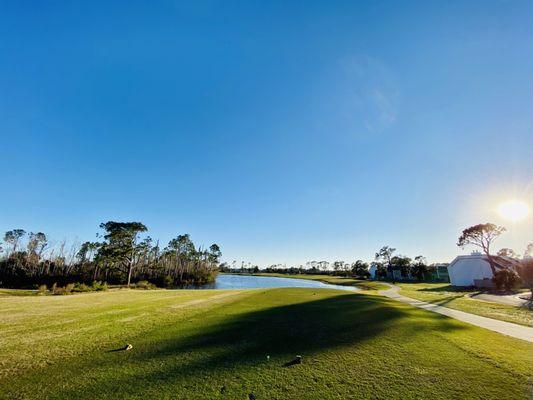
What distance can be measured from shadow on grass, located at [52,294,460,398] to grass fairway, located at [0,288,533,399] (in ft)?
0.10

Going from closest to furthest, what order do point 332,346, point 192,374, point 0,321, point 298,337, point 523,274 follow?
point 192,374
point 332,346
point 298,337
point 0,321
point 523,274

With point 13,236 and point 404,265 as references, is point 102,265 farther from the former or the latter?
point 404,265

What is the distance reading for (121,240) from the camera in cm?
5241

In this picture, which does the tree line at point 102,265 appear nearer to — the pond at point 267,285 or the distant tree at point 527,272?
the pond at point 267,285

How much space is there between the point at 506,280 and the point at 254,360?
4063 cm

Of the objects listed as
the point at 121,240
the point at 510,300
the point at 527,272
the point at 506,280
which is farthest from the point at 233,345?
the point at 121,240

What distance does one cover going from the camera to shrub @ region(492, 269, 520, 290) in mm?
31578

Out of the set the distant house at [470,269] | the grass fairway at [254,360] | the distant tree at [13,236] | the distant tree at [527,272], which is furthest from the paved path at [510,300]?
the distant tree at [13,236]

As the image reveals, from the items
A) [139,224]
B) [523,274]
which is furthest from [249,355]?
[139,224]

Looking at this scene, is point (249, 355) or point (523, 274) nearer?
point (249, 355)

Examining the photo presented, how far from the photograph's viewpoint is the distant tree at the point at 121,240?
50.5 metres

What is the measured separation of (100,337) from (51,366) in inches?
91.3

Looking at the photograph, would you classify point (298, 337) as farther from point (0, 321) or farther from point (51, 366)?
point (0, 321)

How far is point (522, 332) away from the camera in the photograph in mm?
9891
